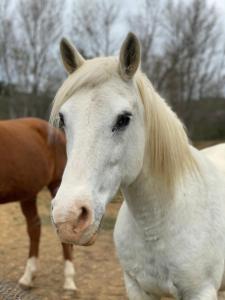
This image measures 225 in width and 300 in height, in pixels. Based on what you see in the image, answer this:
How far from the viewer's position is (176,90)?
12.9 metres

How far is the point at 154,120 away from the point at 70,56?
0.51m

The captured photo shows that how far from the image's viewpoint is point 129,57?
1849 mm

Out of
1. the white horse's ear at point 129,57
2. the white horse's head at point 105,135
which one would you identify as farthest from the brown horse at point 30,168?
the white horse's ear at point 129,57

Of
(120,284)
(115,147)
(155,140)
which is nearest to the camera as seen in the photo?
(115,147)

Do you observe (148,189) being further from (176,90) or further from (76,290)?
(176,90)

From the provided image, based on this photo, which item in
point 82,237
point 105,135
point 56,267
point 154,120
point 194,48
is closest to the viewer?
point 82,237

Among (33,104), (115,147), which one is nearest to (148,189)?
(115,147)

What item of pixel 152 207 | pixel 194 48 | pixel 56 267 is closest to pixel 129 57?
pixel 152 207

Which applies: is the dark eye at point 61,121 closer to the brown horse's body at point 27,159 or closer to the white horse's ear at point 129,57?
the white horse's ear at point 129,57

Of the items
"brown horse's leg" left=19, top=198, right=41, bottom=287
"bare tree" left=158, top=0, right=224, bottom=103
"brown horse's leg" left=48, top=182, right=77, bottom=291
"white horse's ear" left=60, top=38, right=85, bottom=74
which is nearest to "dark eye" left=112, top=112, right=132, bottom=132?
"white horse's ear" left=60, top=38, right=85, bottom=74

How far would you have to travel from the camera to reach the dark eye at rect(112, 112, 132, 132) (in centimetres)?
174

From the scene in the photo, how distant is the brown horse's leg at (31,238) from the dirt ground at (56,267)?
116 millimetres

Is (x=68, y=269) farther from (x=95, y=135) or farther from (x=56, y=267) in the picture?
(x=95, y=135)

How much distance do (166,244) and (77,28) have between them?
15117mm
